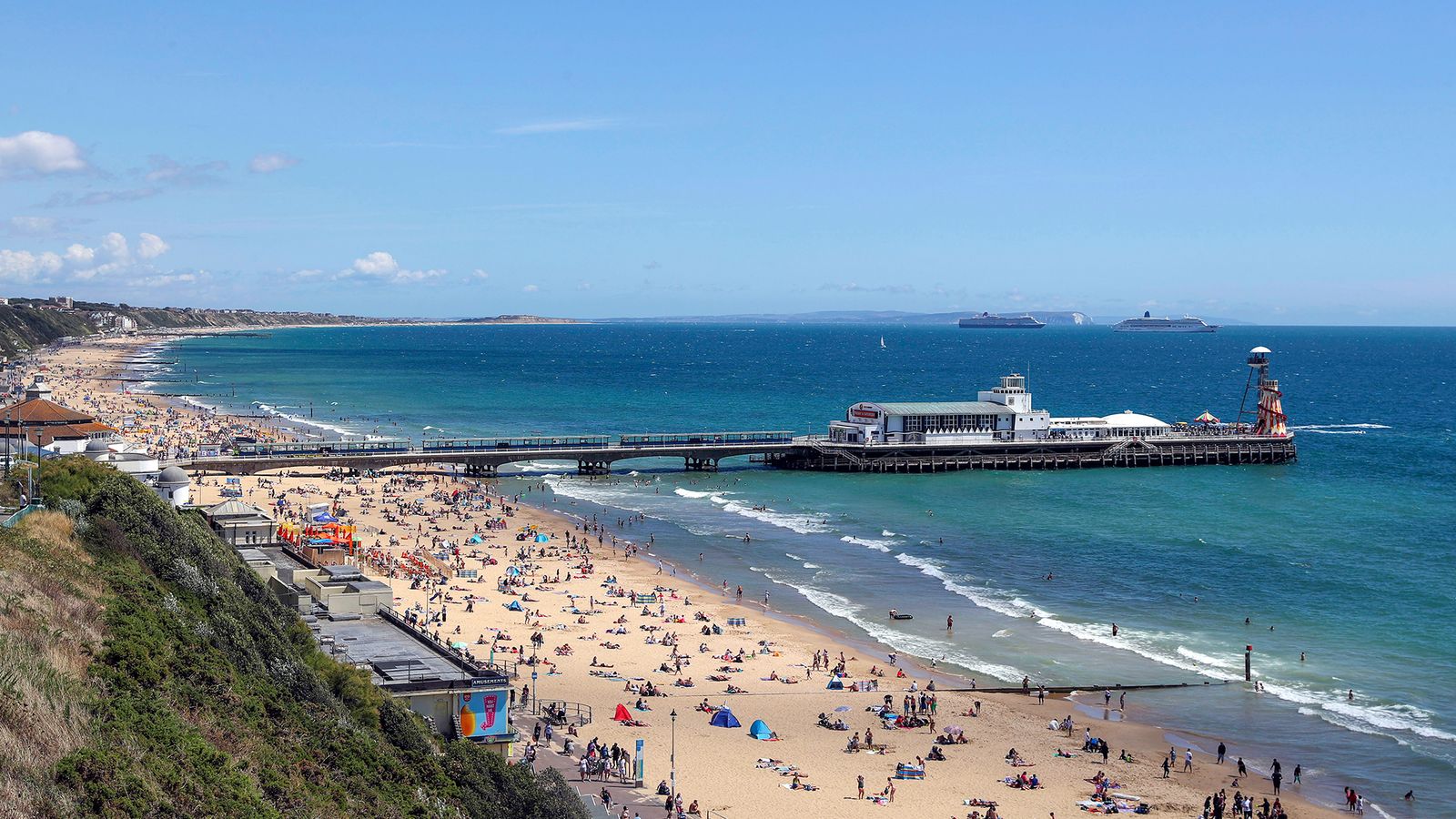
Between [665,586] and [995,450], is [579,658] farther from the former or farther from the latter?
[995,450]

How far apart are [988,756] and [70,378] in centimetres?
13672

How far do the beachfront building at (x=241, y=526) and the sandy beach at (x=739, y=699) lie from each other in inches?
231

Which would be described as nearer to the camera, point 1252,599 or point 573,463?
point 1252,599

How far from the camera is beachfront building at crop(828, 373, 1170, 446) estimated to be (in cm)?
8969

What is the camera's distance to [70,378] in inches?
5704

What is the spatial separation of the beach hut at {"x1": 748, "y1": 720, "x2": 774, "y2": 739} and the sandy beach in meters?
0.18

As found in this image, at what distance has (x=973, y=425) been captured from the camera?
91000 mm

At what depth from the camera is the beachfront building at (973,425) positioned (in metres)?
89.7

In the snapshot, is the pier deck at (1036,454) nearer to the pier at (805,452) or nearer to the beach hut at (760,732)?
the pier at (805,452)

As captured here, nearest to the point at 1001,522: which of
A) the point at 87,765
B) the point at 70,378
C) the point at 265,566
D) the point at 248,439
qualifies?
the point at 265,566

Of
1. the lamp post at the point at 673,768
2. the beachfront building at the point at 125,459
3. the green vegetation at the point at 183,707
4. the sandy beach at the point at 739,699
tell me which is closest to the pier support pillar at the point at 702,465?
the sandy beach at the point at 739,699

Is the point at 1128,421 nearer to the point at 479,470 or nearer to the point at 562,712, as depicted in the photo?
the point at 479,470

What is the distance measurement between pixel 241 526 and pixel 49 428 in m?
20.0

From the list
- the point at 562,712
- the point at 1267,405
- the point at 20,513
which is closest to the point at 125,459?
the point at 20,513
